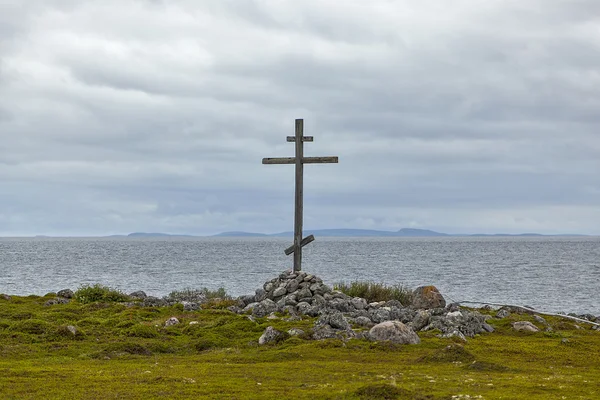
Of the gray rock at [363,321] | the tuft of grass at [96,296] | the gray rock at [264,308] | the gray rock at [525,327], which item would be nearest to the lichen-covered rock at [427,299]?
the gray rock at [525,327]

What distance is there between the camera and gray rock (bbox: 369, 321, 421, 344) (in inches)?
722

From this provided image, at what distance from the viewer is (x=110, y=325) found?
2162cm

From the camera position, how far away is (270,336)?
1872 centimetres

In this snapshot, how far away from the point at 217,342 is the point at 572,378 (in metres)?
9.15

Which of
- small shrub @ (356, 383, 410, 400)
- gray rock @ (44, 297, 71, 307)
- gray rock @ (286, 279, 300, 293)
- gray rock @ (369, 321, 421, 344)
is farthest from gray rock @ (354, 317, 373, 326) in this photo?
gray rock @ (44, 297, 71, 307)

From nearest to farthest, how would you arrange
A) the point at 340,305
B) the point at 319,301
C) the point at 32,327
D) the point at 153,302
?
the point at 32,327
the point at 340,305
the point at 319,301
the point at 153,302

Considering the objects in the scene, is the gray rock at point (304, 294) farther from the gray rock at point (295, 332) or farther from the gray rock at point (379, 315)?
the gray rock at point (295, 332)

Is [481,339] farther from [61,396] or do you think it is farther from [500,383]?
[61,396]

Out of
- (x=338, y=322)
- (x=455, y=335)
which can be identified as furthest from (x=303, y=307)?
(x=455, y=335)

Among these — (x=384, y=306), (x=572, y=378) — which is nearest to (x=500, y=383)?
(x=572, y=378)

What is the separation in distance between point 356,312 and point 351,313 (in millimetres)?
189

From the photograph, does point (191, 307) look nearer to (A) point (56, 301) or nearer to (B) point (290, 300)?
(B) point (290, 300)

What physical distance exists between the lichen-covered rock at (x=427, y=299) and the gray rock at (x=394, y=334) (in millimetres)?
7257

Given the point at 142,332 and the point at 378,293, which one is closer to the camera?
the point at 142,332
